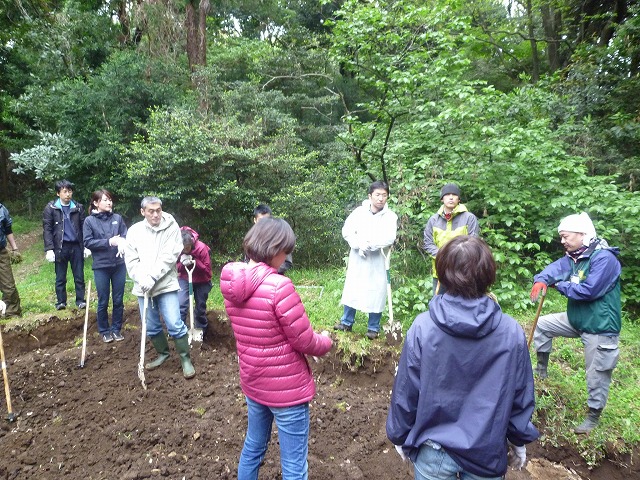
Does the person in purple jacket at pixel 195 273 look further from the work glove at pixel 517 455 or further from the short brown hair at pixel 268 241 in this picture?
the work glove at pixel 517 455

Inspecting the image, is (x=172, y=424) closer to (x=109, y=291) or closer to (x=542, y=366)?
(x=109, y=291)

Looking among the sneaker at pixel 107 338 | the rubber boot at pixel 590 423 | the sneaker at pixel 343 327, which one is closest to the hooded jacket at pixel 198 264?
the sneaker at pixel 107 338

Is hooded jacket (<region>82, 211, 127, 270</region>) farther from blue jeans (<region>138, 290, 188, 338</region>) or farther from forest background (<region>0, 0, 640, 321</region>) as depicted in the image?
forest background (<region>0, 0, 640, 321</region>)

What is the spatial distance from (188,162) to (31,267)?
4.81 m

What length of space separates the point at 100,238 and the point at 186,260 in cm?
104

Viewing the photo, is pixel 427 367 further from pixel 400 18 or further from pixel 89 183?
pixel 89 183

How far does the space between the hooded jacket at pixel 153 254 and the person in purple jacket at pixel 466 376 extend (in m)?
2.83

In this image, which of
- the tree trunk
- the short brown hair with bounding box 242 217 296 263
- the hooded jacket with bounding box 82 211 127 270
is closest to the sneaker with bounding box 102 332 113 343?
the hooded jacket with bounding box 82 211 127 270

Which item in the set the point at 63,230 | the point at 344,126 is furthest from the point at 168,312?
the point at 344,126

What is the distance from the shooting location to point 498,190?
5.96 meters

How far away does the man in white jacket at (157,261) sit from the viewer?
379 centimetres

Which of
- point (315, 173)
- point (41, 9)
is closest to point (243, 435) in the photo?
point (315, 173)

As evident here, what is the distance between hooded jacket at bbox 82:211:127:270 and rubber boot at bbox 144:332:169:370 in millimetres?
1095

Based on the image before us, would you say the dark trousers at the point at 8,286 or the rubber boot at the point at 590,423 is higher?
the dark trousers at the point at 8,286
